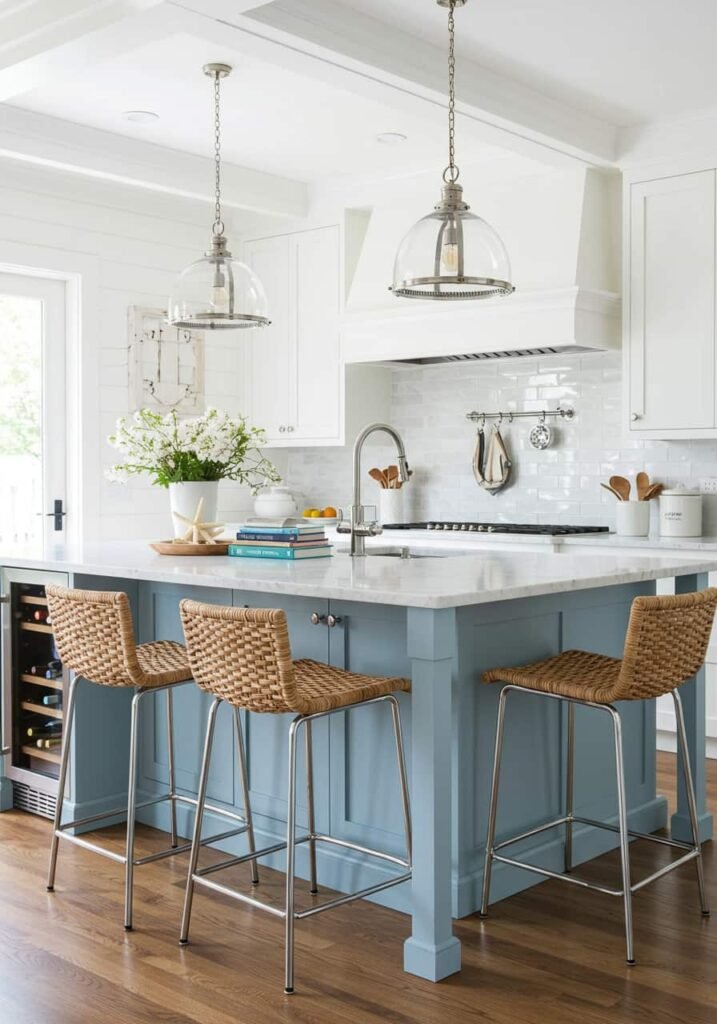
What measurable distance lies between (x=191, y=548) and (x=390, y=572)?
98 centimetres

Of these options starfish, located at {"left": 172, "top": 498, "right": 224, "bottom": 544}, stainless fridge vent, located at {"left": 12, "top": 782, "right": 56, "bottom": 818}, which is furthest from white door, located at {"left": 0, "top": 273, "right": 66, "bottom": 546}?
starfish, located at {"left": 172, "top": 498, "right": 224, "bottom": 544}

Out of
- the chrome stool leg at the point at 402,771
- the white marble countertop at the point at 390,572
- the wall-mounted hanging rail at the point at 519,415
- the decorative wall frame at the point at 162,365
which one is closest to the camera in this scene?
the white marble countertop at the point at 390,572

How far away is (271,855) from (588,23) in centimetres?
301

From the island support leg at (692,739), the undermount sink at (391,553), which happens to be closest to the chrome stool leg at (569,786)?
the island support leg at (692,739)

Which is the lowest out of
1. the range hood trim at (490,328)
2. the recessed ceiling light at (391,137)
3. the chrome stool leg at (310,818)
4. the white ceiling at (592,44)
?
the chrome stool leg at (310,818)

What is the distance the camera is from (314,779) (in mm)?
3311

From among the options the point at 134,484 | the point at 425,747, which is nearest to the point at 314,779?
the point at 425,747

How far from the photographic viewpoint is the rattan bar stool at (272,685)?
2627 millimetres

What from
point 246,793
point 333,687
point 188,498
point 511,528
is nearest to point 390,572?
point 333,687

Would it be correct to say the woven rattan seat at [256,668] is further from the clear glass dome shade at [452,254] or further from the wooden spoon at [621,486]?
the wooden spoon at [621,486]

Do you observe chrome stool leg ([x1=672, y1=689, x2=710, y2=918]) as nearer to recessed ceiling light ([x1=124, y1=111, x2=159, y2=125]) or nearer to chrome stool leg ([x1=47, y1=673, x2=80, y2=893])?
chrome stool leg ([x1=47, y1=673, x2=80, y2=893])

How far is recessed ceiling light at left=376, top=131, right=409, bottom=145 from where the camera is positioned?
17.0ft

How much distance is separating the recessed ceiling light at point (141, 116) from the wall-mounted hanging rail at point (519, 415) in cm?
229

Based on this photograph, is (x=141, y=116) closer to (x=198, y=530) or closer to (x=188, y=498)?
(x=188, y=498)
